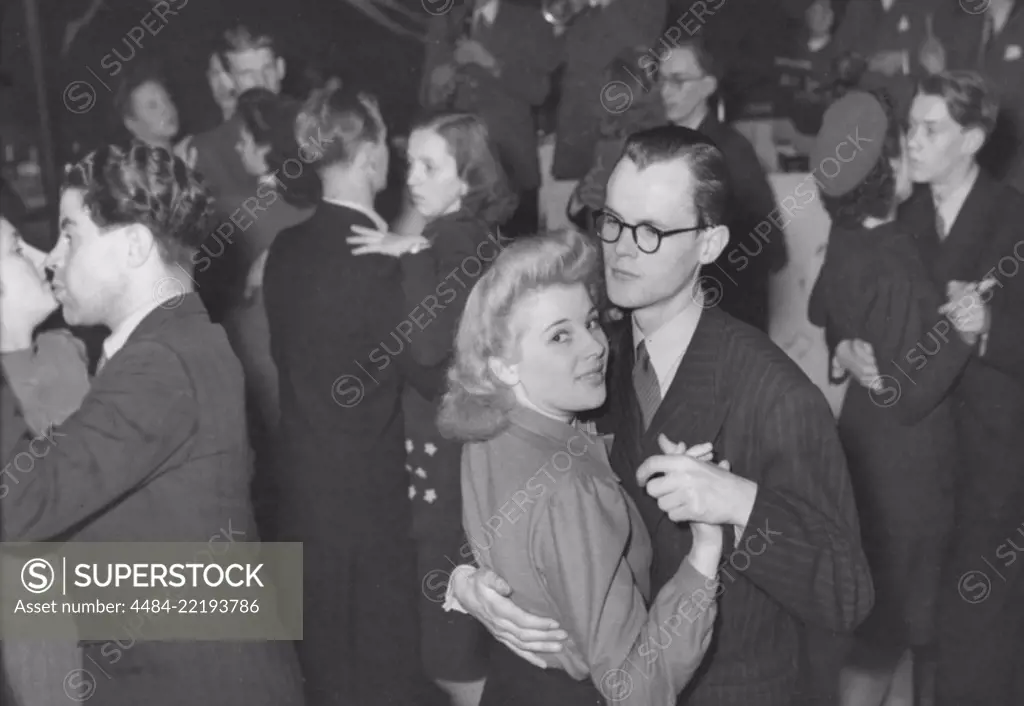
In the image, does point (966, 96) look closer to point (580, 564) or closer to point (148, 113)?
point (580, 564)

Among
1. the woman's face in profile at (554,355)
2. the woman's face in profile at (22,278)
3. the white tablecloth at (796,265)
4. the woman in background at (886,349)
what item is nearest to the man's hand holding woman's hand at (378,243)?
the white tablecloth at (796,265)

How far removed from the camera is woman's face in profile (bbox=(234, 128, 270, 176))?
300 centimetres

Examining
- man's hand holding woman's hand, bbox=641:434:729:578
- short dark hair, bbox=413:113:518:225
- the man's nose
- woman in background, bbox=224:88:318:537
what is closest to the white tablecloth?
short dark hair, bbox=413:113:518:225

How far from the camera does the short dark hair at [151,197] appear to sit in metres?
2.86

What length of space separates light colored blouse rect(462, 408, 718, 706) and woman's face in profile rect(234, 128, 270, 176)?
3.45ft

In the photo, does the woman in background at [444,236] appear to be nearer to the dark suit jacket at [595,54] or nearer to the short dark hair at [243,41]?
the dark suit jacket at [595,54]

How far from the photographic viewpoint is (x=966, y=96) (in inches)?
120

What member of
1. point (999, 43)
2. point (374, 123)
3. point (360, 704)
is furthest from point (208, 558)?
point (999, 43)

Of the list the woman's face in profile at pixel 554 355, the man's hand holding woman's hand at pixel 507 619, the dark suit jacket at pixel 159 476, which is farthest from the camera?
the dark suit jacket at pixel 159 476

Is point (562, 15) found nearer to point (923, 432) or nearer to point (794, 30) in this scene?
point (794, 30)

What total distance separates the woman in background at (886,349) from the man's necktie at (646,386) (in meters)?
0.60

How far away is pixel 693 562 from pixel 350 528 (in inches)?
40.5

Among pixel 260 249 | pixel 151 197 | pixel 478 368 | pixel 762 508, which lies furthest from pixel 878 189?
pixel 151 197

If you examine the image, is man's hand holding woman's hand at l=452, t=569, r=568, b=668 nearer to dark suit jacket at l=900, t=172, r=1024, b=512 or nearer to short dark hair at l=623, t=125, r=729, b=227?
short dark hair at l=623, t=125, r=729, b=227
